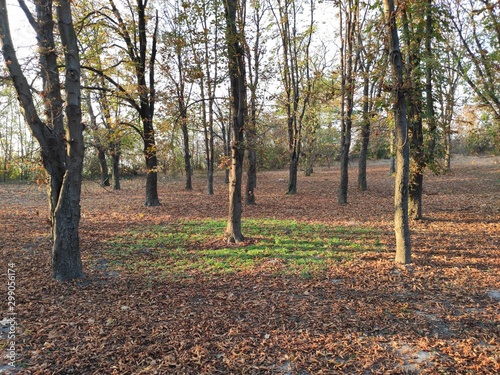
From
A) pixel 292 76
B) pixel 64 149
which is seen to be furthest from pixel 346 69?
pixel 64 149

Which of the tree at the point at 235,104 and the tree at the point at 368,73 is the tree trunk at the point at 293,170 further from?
the tree at the point at 235,104

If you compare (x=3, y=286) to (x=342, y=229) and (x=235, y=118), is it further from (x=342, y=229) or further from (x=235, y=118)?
(x=342, y=229)

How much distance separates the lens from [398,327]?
414 cm

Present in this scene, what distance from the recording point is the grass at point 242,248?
6609mm

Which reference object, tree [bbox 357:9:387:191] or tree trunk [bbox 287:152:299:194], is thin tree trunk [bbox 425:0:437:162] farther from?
tree trunk [bbox 287:152:299:194]

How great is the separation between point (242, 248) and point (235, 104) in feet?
11.7

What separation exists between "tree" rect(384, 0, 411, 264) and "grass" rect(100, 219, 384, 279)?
1.15 meters

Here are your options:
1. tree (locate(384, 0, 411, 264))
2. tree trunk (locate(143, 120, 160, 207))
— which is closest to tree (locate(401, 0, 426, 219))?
tree (locate(384, 0, 411, 264))

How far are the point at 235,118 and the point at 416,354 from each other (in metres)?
6.04

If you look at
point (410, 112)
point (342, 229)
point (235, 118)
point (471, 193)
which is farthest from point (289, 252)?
point (471, 193)

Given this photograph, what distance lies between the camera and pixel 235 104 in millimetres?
7977

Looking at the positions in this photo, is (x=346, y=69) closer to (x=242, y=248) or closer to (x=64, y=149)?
(x=242, y=248)

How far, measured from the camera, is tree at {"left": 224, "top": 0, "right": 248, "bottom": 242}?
7701 mm

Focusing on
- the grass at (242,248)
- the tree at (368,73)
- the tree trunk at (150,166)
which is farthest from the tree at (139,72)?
the tree at (368,73)
